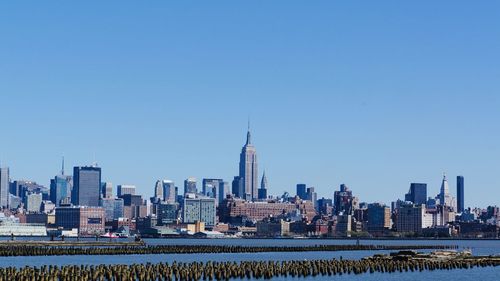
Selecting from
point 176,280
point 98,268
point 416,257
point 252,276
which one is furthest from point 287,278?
point 416,257

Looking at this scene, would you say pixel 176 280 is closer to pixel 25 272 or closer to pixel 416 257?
pixel 25 272

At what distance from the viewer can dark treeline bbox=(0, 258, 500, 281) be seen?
98938 millimetres

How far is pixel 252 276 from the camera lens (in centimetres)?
11012

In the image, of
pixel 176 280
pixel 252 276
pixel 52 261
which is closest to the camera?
pixel 176 280

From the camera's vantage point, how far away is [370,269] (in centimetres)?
12356

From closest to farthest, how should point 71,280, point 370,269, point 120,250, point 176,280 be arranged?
point 71,280 → point 176,280 → point 370,269 → point 120,250

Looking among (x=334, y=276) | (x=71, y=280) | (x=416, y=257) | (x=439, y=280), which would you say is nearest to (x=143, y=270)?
(x=71, y=280)

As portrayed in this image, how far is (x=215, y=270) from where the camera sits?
360ft

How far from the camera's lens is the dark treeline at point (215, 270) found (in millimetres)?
98938

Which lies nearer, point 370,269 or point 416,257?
point 370,269

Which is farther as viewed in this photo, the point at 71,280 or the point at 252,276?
the point at 252,276

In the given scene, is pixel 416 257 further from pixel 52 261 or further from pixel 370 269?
pixel 52 261

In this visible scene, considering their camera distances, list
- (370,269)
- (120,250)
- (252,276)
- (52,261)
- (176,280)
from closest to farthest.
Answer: (176,280)
(252,276)
(370,269)
(52,261)
(120,250)

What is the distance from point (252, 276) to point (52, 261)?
4344 centimetres
